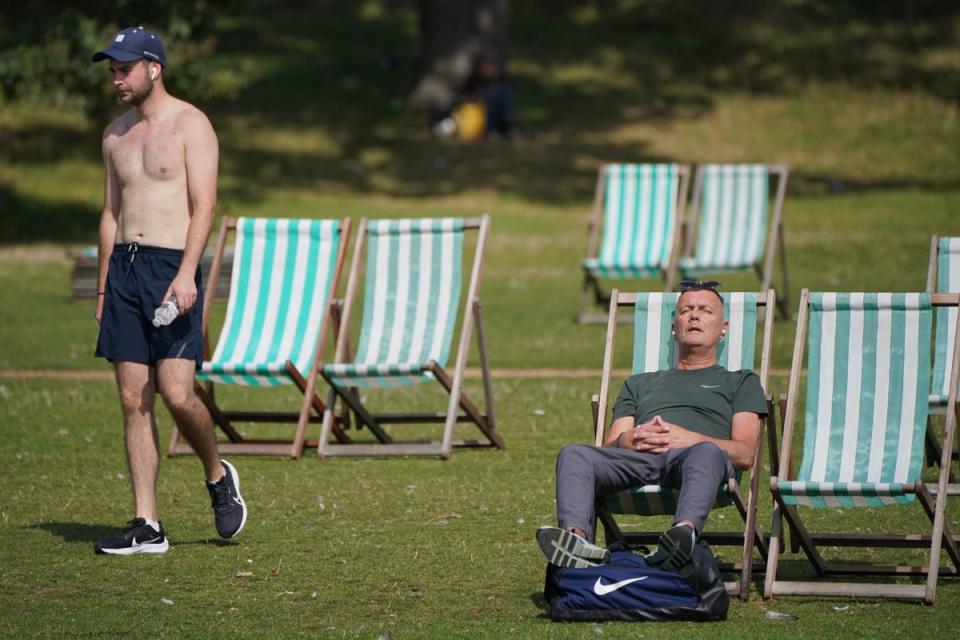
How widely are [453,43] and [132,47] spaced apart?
66.4 feet

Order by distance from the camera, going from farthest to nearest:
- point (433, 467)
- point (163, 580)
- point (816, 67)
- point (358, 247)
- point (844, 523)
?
point (816, 67) → point (358, 247) → point (433, 467) → point (844, 523) → point (163, 580)

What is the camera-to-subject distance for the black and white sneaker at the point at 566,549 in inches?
217

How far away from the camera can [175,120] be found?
6.53m

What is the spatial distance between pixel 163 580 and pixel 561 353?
256 inches

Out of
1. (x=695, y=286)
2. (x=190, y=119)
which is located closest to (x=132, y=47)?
(x=190, y=119)

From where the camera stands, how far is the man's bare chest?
6.50 meters

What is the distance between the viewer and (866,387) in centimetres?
636

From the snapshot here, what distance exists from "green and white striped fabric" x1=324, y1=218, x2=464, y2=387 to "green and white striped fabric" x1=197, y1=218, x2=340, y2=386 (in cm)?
28

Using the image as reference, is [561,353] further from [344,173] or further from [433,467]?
[344,173]

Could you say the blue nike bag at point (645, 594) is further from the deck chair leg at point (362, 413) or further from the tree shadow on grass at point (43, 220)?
the tree shadow on grass at point (43, 220)

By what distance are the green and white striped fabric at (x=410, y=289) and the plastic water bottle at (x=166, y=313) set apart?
2.93 metres

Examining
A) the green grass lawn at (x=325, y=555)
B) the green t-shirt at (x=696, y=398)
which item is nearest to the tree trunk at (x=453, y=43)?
the green grass lawn at (x=325, y=555)

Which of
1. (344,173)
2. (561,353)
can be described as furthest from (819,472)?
(344,173)

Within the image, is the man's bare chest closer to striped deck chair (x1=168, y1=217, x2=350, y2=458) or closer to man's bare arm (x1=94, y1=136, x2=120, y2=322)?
man's bare arm (x1=94, y1=136, x2=120, y2=322)
